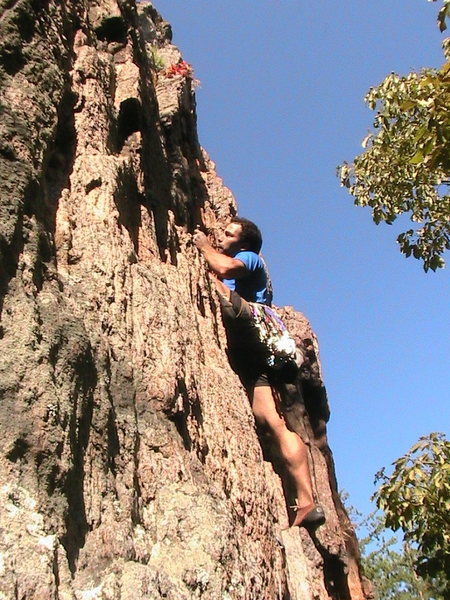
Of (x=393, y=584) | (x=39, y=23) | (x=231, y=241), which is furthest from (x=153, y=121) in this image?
(x=393, y=584)

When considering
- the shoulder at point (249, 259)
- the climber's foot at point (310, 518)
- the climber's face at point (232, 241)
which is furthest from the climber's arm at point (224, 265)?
the climber's foot at point (310, 518)

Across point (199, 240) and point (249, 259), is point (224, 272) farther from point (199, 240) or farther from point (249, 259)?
point (199, 240)

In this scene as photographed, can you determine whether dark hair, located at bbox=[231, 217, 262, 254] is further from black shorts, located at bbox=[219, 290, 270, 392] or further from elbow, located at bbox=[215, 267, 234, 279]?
black shorts, located at bbox=[219, 290, 270, 392]

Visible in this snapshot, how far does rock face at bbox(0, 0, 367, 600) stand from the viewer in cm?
275

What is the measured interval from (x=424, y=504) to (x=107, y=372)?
3.61 meters

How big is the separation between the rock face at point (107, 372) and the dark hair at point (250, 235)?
4.07 ft

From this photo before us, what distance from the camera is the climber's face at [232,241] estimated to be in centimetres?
767

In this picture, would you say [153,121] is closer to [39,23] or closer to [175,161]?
[175,161]

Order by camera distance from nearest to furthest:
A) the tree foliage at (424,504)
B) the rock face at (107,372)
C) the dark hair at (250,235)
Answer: the rock face at (107,372)
the tree foliage at (424,504)
the dark hair at (250,235)

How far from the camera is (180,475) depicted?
3631mm

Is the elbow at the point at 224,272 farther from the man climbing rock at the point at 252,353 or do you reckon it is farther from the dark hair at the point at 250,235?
the dark hair at the point at 250,235

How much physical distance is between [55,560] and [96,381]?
1.11m

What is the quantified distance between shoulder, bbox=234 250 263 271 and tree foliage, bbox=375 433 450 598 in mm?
2562

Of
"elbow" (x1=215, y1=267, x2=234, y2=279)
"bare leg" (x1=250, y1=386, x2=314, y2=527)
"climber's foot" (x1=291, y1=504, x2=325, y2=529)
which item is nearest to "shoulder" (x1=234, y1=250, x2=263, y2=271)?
"elbow" (x1=215, y1=267, x2=234, y2=279)
